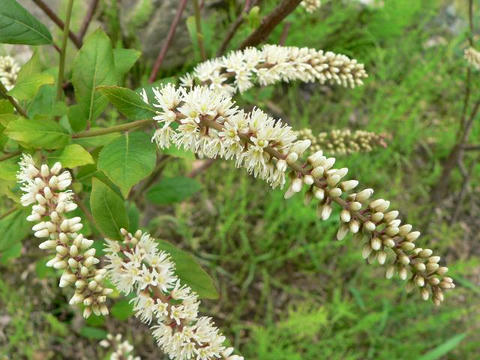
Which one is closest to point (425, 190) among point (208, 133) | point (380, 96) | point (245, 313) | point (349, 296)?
point (380, 96)

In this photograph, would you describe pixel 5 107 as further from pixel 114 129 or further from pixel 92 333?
pixel 92 333

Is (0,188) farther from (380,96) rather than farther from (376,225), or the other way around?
(380,96)

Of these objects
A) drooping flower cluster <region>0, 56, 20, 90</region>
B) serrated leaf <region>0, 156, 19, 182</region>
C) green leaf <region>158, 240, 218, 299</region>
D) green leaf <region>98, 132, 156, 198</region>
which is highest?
green leaf <region>98, 132, 156, 198</region>

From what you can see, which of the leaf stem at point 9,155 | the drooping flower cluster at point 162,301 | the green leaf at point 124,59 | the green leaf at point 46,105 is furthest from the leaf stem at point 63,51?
the drooping flower cluster at point 162,301

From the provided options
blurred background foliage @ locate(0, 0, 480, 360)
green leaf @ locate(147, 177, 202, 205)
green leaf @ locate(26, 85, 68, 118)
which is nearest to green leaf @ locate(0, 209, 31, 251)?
green leaf @ locate(26, 85, 68, 118)

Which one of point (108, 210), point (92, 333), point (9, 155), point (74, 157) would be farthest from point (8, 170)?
point (92, 333)

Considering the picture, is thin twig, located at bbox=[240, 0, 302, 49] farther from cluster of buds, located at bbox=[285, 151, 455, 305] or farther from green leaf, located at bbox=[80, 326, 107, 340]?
green leaf, located at bbox=[80, 326, 107, 340]

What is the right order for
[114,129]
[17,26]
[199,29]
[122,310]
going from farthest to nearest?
[122,310] < [199,29] < [17,26] < [114,129]
